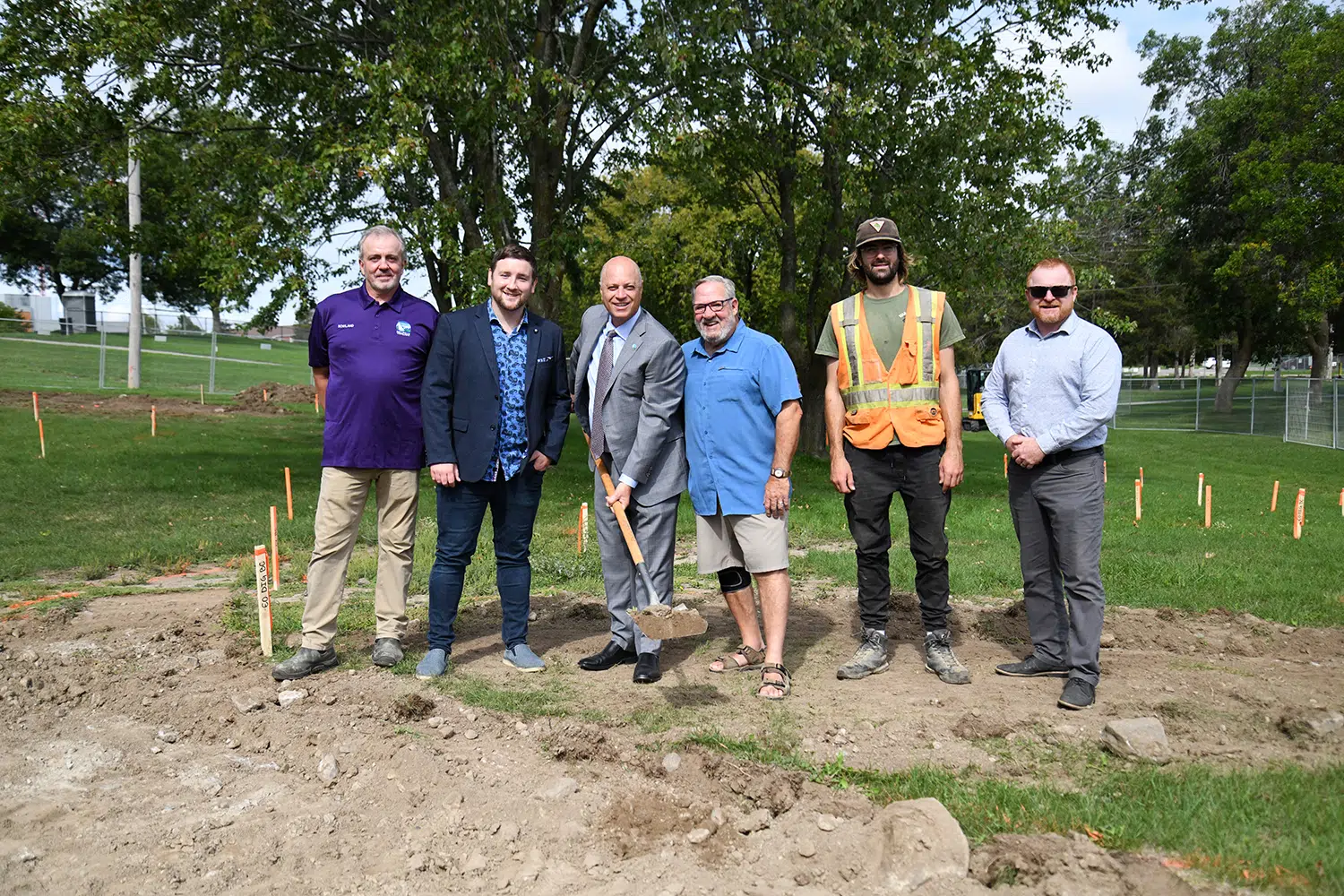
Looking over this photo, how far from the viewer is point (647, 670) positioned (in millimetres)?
5391

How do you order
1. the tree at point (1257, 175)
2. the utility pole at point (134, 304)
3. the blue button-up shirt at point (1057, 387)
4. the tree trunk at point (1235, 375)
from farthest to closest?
the tree trunk at point (1235, 375), the tree at point (1257, 175), the utility pole at point (134, 304), the blue button-up shirt at point (1057, 387)

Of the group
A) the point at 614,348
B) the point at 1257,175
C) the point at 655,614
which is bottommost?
the point at 655,614

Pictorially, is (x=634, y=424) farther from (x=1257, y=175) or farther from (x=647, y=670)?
(x=1257, y=175)

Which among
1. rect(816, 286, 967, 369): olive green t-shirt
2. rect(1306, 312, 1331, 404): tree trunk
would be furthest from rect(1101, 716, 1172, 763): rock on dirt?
rect(1306, 312, 1331, 404): tree trunk

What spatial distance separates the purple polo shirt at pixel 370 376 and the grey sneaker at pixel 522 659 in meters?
1.19

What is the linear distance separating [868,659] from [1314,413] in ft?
88.3

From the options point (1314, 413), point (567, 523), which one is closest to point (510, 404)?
point (567, 523)

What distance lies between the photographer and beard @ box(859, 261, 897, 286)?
17.4 feet

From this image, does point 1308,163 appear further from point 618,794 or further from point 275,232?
point 618,794

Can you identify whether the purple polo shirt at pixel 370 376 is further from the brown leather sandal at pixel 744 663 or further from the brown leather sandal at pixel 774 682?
the brown leather sandal at pixel 774 682

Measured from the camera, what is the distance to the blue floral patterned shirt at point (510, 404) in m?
5.47

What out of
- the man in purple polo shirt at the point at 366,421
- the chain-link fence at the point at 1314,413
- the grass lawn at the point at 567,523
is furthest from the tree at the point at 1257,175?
the man in purple polo shirt at the point at 366,421

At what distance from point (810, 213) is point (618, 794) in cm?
1730

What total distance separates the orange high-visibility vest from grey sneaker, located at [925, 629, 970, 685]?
1092 mm
